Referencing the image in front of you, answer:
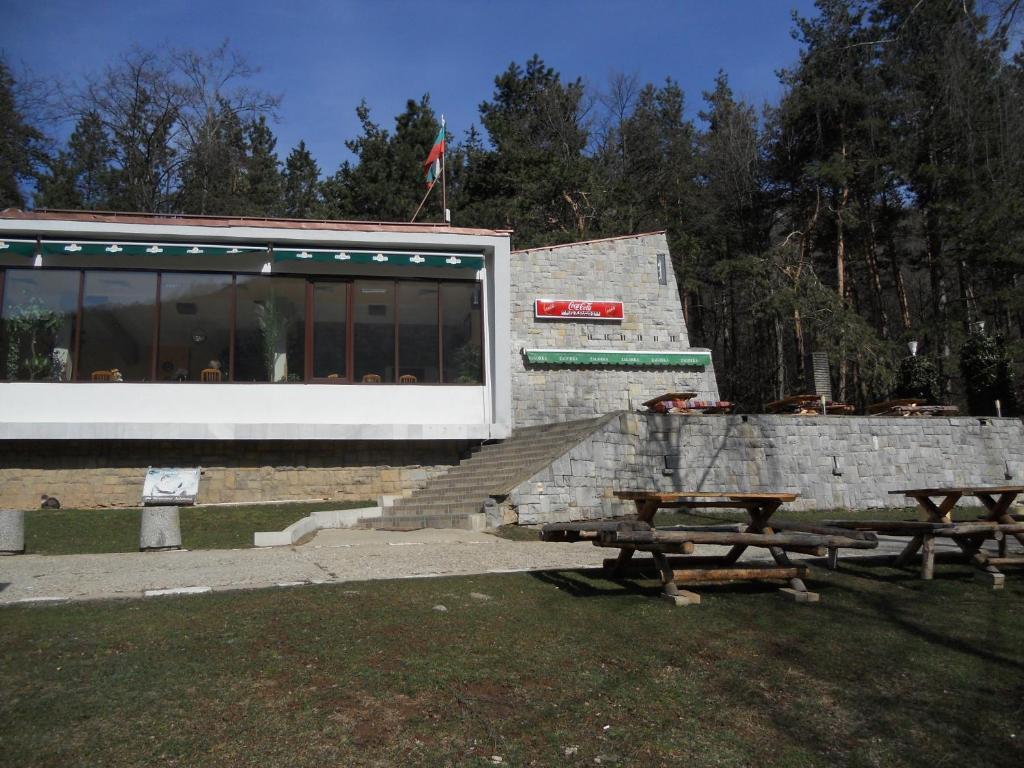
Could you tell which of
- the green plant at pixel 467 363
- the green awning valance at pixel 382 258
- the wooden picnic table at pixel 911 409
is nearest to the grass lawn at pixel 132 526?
the green plant at pixel 467 363

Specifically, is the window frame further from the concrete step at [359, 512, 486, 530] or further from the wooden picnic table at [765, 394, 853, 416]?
the wooden picnic table at [765, 394, 853, 416]

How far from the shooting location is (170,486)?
52.0 ft

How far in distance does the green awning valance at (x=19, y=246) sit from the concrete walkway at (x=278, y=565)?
336 inches

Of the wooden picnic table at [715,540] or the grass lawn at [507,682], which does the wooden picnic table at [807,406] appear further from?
the grass lawn at [507,682]

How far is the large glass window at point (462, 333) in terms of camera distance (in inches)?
705

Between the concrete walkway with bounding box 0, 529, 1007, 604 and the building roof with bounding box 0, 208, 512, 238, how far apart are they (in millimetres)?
8000

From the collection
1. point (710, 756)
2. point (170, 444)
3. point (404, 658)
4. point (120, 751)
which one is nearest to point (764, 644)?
point (710, 756)

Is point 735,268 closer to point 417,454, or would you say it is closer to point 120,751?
point 417,454

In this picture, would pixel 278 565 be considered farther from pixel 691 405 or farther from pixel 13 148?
pixel 13 148

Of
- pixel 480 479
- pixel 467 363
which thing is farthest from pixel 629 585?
pixel 467 363

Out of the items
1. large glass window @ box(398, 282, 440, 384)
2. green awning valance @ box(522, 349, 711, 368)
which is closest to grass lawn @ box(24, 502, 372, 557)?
large glass window @ box(398, 282, 440, 384)

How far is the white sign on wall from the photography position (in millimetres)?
15812

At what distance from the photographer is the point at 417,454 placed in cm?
1744

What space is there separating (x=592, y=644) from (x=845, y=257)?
96.7 ft
